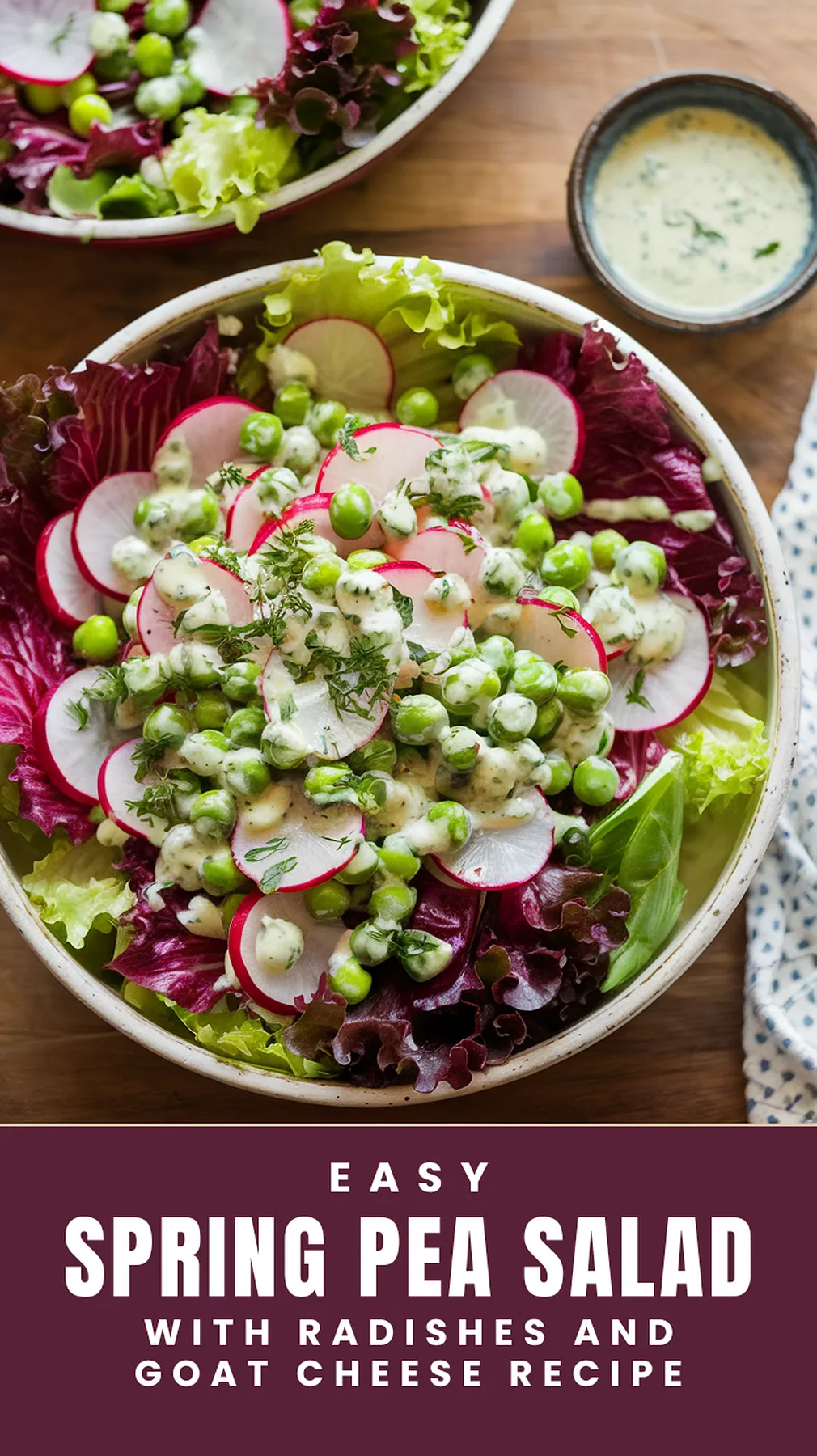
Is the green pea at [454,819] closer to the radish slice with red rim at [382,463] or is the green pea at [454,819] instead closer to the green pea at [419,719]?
the green pea at [419,719]

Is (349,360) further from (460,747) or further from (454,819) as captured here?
(454,819)

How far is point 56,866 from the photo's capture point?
2.38 m

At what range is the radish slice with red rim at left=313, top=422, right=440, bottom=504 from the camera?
7.79 feet

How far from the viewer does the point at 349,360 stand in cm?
253

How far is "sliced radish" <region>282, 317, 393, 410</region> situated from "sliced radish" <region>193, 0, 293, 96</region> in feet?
1.67

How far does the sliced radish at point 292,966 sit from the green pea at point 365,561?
56 centimetres

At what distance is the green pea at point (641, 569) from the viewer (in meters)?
2.41

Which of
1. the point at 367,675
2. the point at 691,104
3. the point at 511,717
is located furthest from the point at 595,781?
the point at 691,104

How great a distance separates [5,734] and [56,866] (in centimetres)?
26

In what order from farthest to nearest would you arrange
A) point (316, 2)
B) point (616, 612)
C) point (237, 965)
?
point (316, 2) → point (616, 612) → point (237, 965)

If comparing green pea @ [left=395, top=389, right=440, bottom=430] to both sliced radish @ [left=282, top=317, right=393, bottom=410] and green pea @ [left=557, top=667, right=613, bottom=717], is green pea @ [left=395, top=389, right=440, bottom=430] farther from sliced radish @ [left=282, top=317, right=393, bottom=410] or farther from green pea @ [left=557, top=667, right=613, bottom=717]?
green pea @ [left=557, top=667, right=613, bottom=717]

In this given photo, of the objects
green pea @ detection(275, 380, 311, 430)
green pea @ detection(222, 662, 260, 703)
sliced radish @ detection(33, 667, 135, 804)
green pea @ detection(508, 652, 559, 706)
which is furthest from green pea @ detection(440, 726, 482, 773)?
green pea @ detection(275, 380, 311, 430)

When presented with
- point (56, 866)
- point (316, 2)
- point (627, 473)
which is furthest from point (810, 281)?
point (56, 866)

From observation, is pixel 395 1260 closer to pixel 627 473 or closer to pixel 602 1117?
pixel 602 1117
